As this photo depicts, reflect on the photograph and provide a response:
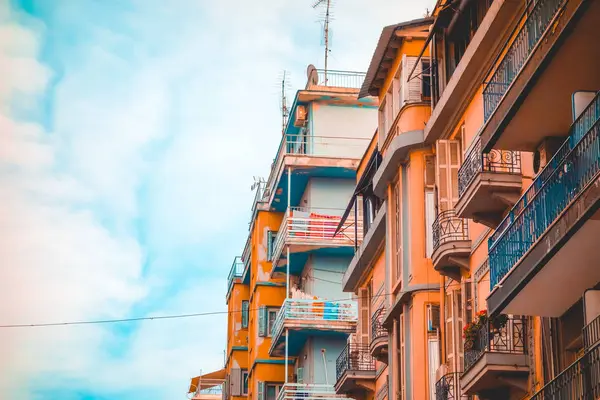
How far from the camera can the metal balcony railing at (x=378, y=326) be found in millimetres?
36709

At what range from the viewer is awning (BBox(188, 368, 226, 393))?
8053cm

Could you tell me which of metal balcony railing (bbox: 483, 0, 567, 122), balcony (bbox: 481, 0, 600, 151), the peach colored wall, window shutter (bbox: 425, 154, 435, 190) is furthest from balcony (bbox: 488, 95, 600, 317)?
the peach colored wall

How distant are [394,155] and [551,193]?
12.6 m

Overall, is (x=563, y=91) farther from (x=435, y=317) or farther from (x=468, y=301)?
(x=435, y=317)

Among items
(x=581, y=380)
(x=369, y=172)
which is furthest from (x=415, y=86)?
(x=581, y=380)

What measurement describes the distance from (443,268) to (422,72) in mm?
5931

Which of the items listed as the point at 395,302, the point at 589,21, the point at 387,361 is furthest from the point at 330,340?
the point at 589,21

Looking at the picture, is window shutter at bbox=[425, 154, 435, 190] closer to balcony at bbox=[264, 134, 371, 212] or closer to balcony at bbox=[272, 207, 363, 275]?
balcony at bbox=[272, 207, 363, 275]

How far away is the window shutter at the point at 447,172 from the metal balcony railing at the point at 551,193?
6.32 m

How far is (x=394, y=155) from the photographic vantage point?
110 ft

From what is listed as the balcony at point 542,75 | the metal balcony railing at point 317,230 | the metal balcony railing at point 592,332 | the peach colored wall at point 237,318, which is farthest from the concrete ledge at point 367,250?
the peach colored wall at point 237,318

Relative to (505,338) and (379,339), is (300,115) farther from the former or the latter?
Answer: (505,338)

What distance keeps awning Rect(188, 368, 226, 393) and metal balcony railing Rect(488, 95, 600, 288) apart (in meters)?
57.6

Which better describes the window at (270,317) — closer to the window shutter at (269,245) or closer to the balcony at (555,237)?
the window shutter at (269,245)
